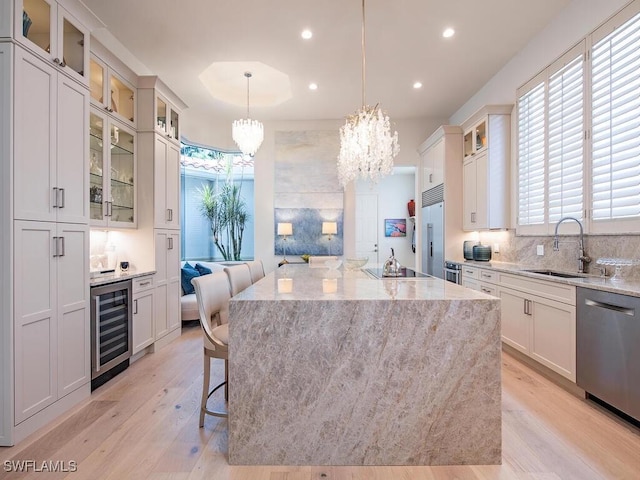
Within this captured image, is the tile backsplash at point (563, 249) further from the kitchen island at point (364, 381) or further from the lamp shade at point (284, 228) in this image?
the lamp shade at point (284, 228)

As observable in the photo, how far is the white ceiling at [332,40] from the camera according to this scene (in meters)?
3.18

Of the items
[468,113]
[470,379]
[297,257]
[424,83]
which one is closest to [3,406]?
[470,379]

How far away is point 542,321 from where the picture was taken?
2.98 metres

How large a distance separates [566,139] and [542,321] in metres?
1.67

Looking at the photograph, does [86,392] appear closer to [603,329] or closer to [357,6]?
[603,329]

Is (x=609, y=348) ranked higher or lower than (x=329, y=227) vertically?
lower

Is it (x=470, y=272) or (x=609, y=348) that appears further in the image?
(x=470, y=272)

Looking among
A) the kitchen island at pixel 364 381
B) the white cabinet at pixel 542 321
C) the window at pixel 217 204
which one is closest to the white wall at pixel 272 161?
the window at pixel 217 204

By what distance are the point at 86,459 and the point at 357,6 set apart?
12.6 ft

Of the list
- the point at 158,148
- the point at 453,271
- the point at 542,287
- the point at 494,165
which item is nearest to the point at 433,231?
the point at 453,271

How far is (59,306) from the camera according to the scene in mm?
2369

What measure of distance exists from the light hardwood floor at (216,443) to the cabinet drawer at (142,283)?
89cm

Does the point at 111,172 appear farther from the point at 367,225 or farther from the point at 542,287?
the point at 367,225

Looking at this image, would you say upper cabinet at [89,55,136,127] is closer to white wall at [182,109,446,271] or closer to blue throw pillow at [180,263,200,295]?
blue throw pillow at [180,263,200,295]
